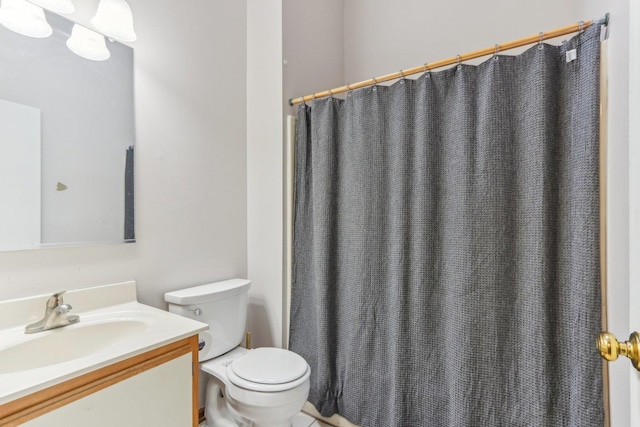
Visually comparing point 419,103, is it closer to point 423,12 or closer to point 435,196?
point 435,196

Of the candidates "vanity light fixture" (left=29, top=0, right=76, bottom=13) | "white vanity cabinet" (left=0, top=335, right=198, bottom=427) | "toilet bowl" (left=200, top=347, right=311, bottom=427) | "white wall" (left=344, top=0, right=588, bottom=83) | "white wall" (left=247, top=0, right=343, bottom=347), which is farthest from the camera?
"white wall" (left=247, top=0, right=343, bottom=347)

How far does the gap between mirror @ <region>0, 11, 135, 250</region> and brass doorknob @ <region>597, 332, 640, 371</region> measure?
1609 mm

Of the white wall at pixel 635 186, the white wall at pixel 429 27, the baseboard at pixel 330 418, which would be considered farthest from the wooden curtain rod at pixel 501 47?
the baseboard at pixel 330 418

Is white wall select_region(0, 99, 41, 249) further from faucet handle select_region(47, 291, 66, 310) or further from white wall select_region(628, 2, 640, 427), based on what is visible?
white wall select_region(628, 2, 640, 427)

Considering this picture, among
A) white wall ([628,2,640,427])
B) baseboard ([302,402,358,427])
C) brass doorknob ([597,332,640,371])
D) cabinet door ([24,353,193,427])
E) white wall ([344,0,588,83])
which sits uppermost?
white wall ([344,0,588,83])

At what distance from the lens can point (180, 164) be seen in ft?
5.20

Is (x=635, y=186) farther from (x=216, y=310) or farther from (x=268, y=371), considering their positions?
(x=216, y=310)

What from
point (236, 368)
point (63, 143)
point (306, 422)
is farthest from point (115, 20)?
point (306, 422)

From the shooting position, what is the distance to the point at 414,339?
4.56 feet

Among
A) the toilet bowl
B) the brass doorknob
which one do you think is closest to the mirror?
the toilet bowl

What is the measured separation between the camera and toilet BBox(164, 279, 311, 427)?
1254mm

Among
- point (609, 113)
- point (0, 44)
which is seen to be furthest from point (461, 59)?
point (0, 44)

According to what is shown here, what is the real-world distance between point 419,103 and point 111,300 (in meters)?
1.60

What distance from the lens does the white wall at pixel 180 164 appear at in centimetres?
127
